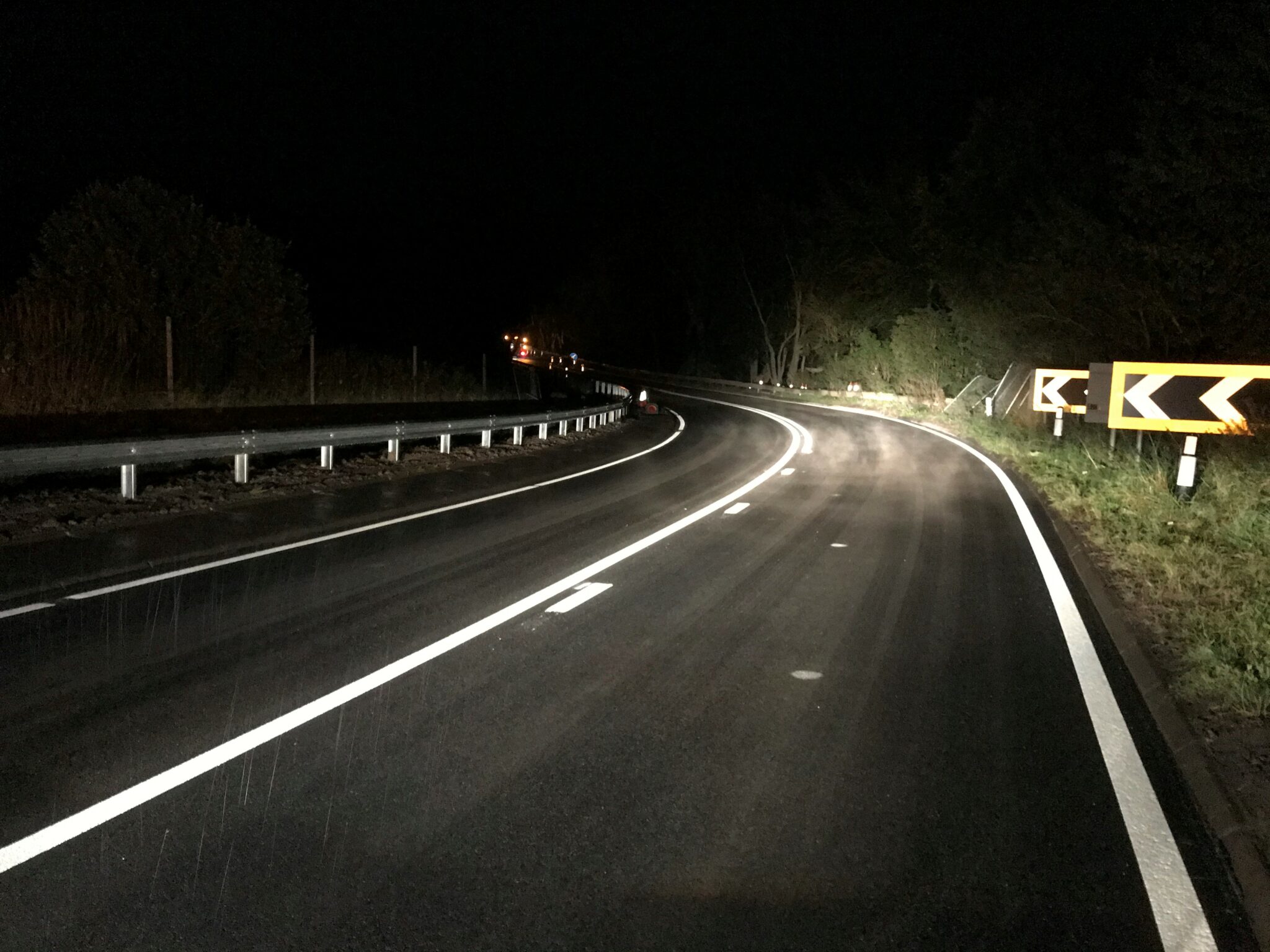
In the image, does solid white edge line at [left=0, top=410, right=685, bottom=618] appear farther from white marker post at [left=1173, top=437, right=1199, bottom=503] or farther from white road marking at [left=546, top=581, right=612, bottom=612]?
white marker post at [left=1173, top=437, right=1199, bottom=503]

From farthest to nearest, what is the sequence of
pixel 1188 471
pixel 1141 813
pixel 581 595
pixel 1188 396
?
1. pixel 1188 396
2. pixel 1188 471
3. pixel 581 595
4. pixel 1141 813

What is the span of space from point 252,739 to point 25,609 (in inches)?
158

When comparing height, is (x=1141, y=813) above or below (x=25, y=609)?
above

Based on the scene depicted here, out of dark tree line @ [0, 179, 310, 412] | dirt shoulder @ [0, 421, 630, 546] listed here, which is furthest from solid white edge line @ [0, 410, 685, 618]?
dark tree line @ [0, 179, 310, 412]

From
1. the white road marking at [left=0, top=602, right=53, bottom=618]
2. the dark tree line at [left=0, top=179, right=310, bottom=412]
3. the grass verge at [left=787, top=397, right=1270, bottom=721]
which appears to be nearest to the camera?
the grass verge at [left=787, top=397, right=1270, bottom=721]

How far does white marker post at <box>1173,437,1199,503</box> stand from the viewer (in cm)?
1184

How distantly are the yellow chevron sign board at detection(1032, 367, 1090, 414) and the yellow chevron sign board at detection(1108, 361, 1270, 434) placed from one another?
10157 mm

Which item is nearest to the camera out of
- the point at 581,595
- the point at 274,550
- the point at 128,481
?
the point at 581,595

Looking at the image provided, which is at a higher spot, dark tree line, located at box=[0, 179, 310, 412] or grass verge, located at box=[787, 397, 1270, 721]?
dark tree line, located at box=[0, 179, 310, 412]

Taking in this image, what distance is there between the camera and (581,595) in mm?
9016

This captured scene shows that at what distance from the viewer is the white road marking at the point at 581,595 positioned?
852 centimetres

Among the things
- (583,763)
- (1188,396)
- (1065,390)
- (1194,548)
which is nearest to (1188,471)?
(1188,396)

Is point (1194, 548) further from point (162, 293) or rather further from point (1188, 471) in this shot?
point (162, 293)

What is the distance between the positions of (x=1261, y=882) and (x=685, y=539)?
819cm
